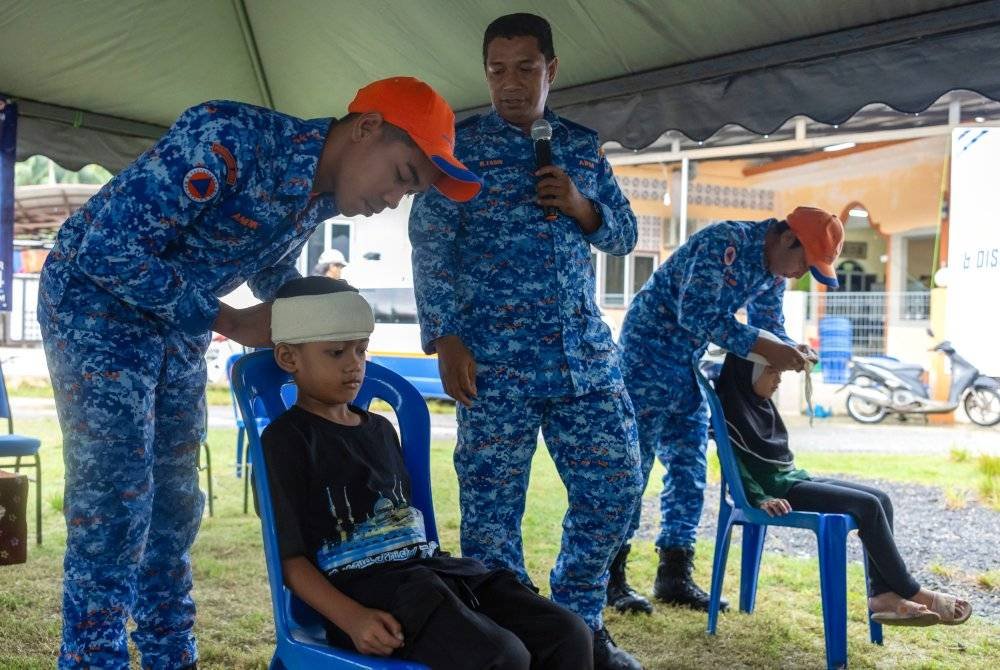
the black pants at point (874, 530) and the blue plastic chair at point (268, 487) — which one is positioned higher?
the blue plastic chair at point (268, 487)

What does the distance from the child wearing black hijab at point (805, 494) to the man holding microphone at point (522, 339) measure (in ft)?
3.18

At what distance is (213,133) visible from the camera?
5.73ft

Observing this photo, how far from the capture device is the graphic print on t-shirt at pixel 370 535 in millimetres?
1759

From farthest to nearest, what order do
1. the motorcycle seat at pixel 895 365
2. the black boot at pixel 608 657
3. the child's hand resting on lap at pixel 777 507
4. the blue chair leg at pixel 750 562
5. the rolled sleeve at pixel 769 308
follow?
the motorcycle seat at pixel 895 365 → the rolled sleeve at pixel 769 308 → the blue chair leg at pixel 750 562 → the child's hand resting on lap at pixel 777 507 → the black boot at pixel 608 657

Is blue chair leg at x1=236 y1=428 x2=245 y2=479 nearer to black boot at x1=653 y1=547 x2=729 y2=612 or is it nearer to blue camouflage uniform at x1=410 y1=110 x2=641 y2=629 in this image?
black boot at x1=653 y1=547 x2=729 y2=612

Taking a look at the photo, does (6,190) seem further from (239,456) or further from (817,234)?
(817,234)

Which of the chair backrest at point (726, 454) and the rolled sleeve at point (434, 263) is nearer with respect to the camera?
the rolled sleeve at point (434, 263)

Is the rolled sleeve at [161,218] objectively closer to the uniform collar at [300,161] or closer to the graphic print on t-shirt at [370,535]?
the uniform collar at [300,161]

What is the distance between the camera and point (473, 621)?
1.61m

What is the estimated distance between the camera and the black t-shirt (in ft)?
5.74

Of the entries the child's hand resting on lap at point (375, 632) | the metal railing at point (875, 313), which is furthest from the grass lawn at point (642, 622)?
the metal railing at point (875, 313)

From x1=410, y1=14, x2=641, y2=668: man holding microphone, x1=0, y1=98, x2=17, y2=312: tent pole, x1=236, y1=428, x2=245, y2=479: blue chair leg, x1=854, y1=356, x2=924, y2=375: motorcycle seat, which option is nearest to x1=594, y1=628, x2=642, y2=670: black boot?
x1=410, y1=14, x2=641, y2=668: man holding microphone

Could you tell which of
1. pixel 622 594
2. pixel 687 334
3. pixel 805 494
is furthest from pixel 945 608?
pixel 687 334

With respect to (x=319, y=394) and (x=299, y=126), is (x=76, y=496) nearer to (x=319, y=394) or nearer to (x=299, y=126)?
(x=319, y=394)
